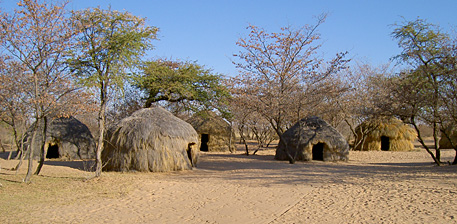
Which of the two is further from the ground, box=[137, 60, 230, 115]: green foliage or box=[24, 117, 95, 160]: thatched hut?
box=[137, 60, 230, 115]: green foliage

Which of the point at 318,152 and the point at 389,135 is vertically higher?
the point at 389,135

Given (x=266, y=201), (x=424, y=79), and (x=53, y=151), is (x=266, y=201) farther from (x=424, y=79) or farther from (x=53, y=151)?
(x=53, y=151)

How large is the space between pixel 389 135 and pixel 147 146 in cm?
1883

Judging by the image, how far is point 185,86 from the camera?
1812 centimetres

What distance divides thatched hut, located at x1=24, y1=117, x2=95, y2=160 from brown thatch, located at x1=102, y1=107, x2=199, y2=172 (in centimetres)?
573

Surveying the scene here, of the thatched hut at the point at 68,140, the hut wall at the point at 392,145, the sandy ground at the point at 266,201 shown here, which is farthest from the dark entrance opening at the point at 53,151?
the hut wall at the point at 392,145

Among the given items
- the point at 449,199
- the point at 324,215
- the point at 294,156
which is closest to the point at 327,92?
the point at 294,156

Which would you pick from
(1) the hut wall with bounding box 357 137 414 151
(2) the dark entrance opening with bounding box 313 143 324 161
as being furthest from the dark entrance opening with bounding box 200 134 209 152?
(1) the hut wall with bounding box 357 137 414 151

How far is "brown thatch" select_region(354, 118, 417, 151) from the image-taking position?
977 inches

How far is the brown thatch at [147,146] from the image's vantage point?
12445 millimetres

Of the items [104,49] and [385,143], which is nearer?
[104,49]

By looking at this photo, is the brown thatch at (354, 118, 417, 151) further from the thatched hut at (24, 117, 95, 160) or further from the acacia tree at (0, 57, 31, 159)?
the acacia tree at (0, 57, 31, 159)

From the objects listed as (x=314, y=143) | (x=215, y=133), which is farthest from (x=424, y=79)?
(x=215, y=133)

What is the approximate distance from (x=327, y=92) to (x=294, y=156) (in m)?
3.37
